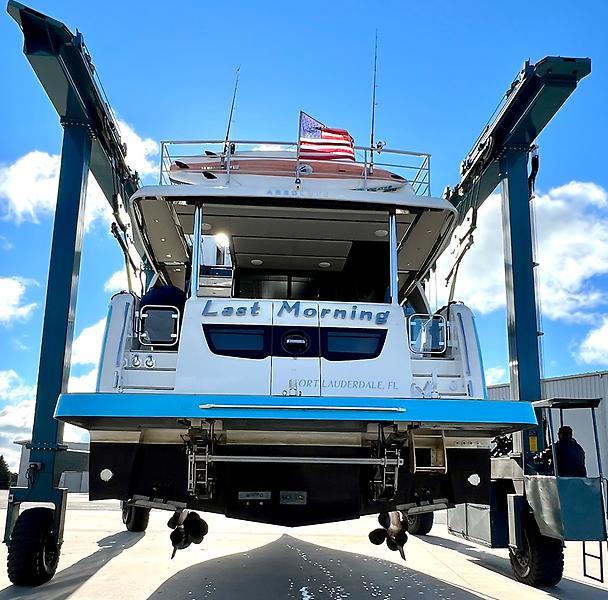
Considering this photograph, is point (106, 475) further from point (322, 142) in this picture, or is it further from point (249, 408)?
point (322, 142)

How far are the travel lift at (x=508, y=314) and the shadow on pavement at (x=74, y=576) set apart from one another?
138 mm

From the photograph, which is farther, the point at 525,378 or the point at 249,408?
the point at 525,378

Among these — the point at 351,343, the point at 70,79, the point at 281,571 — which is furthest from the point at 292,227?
the point at 281,571

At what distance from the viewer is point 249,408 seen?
4.56m

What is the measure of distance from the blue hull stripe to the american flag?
9.95 ft

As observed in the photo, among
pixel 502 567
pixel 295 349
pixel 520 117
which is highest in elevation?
pixel 520 117

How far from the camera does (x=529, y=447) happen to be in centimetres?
707

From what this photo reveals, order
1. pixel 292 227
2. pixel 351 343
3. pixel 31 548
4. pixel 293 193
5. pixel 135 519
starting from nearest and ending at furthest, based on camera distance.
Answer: pixel 351 343 < pixel 293 193 < pixel 31 548 < pixel 292 227 < pixel 135 519

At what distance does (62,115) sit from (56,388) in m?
3.00

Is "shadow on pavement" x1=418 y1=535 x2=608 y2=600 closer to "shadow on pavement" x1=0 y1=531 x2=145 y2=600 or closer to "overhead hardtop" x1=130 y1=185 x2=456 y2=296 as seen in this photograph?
"overhead hardtop" x1=130 y1=185 x2=456 y2=296

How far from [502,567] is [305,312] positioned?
4555 millimetres

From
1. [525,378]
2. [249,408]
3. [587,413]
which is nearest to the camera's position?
[249,408]

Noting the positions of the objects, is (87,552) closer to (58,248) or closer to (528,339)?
(58,248)

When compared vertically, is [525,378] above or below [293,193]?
below
